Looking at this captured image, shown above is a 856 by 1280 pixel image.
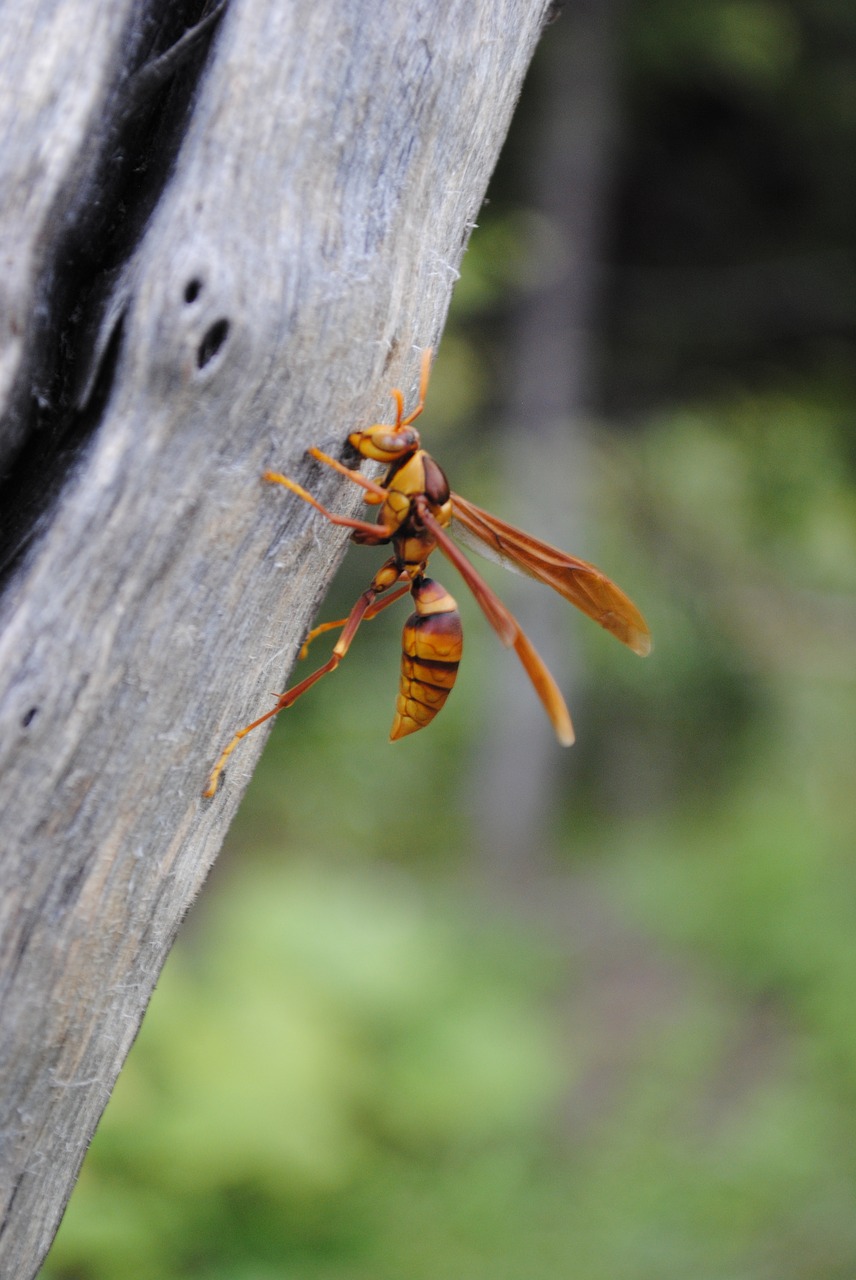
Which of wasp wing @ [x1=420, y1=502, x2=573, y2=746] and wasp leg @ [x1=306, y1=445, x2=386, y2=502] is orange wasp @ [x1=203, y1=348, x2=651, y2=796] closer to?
wasp wing @ [x1=420, y1=502, x2=573, y2=746]

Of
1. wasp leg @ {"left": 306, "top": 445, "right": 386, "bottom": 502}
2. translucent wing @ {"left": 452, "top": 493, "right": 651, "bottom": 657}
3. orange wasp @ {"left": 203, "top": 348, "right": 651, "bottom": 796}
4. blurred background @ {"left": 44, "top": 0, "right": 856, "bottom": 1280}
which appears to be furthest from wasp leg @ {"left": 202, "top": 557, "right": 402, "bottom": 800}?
blurred background @ {"left": 44, "top": 0, "right": 856, "bottom": 1280}

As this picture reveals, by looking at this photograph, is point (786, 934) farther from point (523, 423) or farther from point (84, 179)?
point (84, 179)

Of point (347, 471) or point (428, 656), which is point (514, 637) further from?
point (428, 656)

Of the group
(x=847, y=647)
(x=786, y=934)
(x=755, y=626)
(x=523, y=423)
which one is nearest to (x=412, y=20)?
(x=786, y=934)

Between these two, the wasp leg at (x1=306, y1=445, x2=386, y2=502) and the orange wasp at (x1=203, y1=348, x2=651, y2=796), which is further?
the orange wasp at (x1=203, y1=348, x2=651, y2=796)

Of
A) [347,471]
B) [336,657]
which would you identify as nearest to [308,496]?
[347,471]
